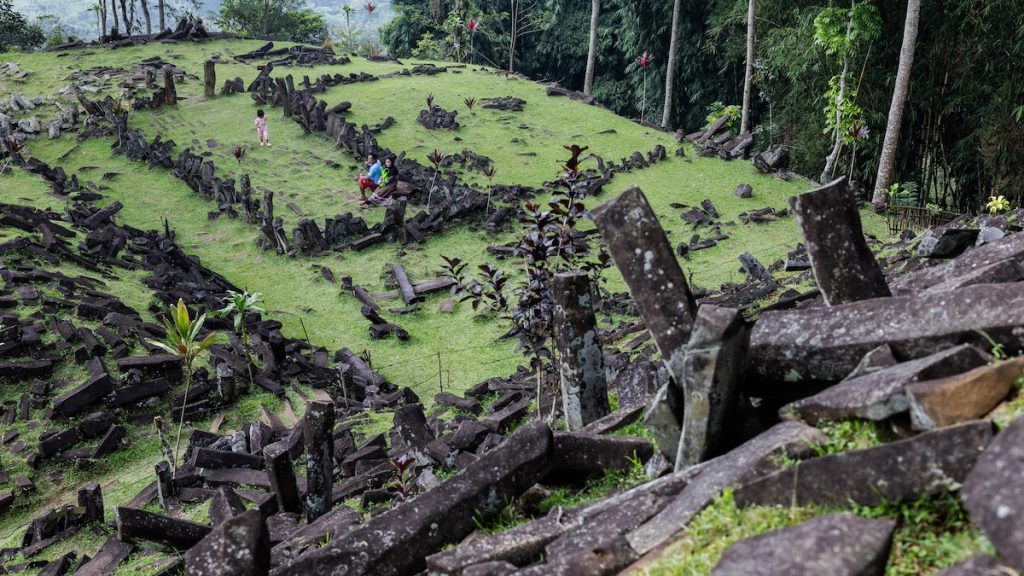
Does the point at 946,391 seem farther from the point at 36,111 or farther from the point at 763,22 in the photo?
the point at 36,111

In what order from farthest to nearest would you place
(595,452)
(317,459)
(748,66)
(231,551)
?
1. (748,66)
2. (317,459)
3. (595,452)
4. (231,551)

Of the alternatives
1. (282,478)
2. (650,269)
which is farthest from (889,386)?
(282,478)

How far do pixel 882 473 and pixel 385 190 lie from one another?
16792 mm

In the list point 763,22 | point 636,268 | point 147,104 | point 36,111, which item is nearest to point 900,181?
point 763,22

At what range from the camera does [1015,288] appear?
3746 millimetres

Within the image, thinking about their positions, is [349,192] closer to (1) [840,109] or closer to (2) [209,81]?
(2) [209,81]

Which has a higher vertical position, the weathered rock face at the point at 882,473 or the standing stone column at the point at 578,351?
the weathered rock face at the point at 882,473

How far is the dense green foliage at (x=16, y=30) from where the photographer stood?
3809cm

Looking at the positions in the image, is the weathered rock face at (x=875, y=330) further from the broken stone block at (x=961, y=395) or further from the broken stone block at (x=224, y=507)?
the broken stone block at (x=224, y=507)

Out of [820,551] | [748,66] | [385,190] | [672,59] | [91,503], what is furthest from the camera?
[672,59]

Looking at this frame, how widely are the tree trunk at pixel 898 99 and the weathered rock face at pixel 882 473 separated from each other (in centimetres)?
1557

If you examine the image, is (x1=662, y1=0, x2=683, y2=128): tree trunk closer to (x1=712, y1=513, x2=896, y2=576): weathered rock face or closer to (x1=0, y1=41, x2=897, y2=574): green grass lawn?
(x1=0, y1=41, x2=897, y2=574): green grass lawn

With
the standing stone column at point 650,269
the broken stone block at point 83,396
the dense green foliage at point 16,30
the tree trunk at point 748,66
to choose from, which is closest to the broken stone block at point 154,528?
the broken stone block at point 83,396

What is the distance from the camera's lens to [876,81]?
63.0ft
